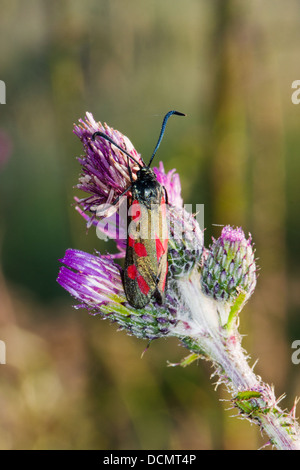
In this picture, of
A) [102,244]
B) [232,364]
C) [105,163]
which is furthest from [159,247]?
[102,244]

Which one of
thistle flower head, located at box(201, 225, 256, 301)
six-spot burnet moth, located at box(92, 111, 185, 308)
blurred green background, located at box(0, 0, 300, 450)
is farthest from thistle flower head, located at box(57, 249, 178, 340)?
blurred green background, located at box(0, 0, 300, 450)

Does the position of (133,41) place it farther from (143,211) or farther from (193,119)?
(143,211)

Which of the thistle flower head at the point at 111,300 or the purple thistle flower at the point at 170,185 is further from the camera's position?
the purple thistle flower at the point at 170,185

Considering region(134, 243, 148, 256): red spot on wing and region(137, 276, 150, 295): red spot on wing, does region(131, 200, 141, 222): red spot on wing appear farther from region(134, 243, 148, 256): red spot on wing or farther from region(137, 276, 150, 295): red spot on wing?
region(137, 276, 150, 295): red spot on wing

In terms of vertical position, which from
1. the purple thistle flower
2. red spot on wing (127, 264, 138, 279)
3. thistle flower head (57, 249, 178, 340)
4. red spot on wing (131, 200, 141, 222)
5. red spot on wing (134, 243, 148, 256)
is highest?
the purple thistle flower

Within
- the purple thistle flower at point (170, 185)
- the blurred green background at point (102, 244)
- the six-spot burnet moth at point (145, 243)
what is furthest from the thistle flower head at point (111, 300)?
the blurred green background at point (102, 244)

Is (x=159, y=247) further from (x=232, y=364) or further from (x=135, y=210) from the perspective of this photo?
(x=232, y=364)

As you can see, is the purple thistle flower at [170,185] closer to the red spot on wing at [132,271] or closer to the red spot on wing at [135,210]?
the red spot on wing at [135,210]

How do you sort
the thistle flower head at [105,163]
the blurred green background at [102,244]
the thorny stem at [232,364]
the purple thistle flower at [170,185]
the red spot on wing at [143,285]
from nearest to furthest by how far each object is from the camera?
the thorny stem at [232,364] < the red spot on wing at [143,285] < the thistle flower head at [105,163] < the purple thistle flower at [170,185] < the blurred green background at [102,244]
